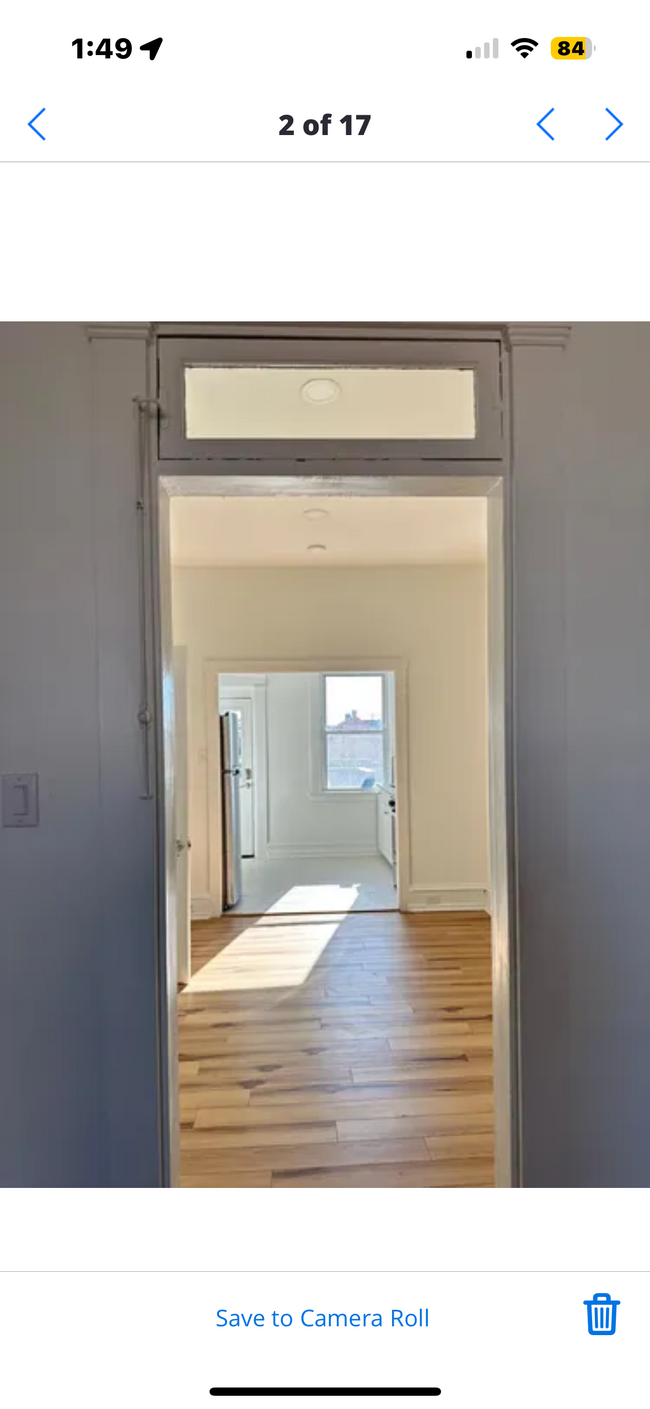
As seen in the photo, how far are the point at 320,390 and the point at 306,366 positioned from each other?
0.06m

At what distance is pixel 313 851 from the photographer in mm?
6094

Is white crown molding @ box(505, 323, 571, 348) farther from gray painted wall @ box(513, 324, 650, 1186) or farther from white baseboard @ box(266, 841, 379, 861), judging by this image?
white baseboard @ box(266, 841, 379, 861)

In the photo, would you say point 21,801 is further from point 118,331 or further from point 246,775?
point 246,775

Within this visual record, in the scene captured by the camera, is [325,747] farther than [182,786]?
Yes

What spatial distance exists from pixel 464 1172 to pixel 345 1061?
2.23ft

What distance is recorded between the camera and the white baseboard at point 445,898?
156 inches

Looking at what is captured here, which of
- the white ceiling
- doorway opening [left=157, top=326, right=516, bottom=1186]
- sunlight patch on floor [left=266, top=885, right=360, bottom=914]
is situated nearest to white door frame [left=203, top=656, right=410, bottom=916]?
doorway opening [left=157, top=326, right=516, bottom=1186]
